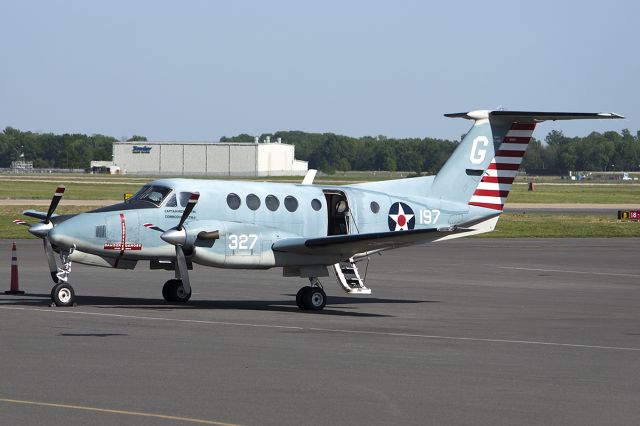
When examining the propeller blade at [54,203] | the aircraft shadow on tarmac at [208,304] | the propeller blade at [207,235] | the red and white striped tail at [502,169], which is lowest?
the aircraft shadow on tarmac at [208,304]

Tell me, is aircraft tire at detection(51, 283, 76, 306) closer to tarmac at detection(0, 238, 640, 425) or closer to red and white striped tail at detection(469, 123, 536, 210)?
tarmac at detection(0, 238, 640, 425)

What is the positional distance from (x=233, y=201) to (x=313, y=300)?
272 centimetres

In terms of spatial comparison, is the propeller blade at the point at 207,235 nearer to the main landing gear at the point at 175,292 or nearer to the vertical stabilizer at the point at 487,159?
the main landing gear at the point at 175,292

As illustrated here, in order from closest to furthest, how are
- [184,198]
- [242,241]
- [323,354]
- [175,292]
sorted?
[323,354]
[242,241]
[184,198]
[175,292]

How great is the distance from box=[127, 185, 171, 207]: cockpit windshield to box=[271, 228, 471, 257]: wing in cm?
256

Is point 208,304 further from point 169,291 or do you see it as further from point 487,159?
point 487,159

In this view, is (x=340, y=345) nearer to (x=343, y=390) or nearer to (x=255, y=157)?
(x=343, y=390)

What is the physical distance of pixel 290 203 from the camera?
2497 cm

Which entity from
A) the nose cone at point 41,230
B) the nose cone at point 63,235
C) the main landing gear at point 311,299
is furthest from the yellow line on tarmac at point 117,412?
the main landing gear at point 311,299

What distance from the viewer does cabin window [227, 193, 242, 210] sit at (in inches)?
957

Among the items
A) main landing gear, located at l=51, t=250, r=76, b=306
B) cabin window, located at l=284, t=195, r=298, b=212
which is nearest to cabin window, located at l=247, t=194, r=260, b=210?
cabin window, located at l=284, t=195, r=298, b=212

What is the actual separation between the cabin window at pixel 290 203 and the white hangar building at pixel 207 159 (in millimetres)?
155630

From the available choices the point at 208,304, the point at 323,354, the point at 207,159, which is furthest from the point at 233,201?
the point at 207,159

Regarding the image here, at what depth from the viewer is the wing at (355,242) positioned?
76.7 feet
